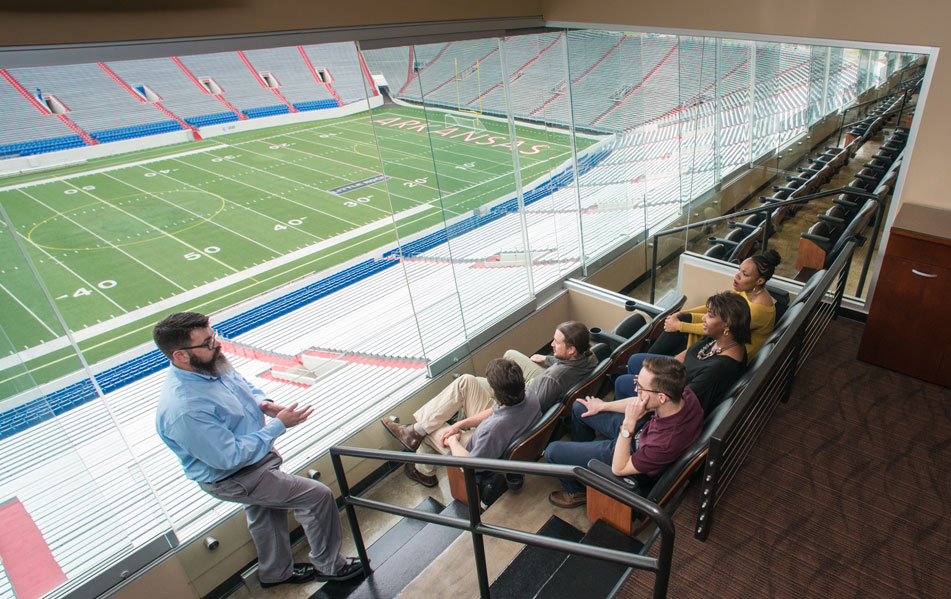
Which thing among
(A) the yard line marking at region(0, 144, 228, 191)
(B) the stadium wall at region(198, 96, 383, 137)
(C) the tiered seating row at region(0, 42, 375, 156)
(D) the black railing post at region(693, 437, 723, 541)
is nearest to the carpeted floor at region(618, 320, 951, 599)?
(D) the black railing post at region(693, 437, 723, 541)

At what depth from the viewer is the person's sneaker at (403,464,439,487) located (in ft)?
12.2

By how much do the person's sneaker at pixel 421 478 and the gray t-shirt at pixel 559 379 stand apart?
1.06m

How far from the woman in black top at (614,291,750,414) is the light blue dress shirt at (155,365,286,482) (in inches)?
88.8

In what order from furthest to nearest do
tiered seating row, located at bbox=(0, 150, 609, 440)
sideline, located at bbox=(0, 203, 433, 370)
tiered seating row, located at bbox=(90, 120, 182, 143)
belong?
tiered seating row, located at bbox=(90, 120, 182, 143) < sideline, located at bbox=(0, 203, 433, 370) < tiered seating row, located at bbox=(0, 150, 609, 440)

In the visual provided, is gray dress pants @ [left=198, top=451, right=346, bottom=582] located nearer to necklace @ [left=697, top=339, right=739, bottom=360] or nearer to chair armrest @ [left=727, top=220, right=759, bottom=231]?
necklace @ [left=697, top=339, right=739, bottom=360]

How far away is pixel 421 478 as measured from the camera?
147 inches

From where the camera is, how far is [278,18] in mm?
2967

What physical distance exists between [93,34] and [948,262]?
428 cm

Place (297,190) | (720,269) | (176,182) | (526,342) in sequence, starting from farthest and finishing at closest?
1. (176,182)
2. (297,190)
3. (526,342)
4. (720,269)

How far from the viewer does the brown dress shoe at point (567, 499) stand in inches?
107

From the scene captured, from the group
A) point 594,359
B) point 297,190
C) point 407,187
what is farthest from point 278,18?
point 297,190

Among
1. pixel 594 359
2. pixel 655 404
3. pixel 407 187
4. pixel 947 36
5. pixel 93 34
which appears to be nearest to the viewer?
pixel 655 404

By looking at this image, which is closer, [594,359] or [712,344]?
[712,344]

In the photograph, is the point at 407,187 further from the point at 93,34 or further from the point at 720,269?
the point at 720,269
